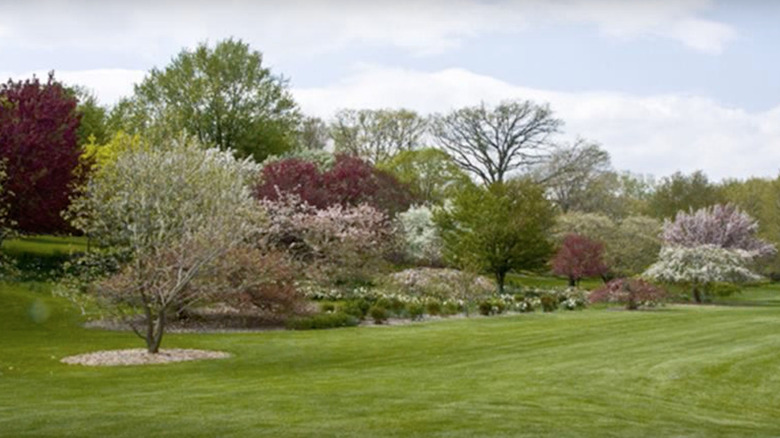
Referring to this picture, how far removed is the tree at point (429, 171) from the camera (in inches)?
2264

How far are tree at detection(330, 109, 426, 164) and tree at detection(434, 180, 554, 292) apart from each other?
2766 centimetres

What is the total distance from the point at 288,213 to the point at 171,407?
2570 cm

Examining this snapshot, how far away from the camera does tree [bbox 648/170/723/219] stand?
60.7m

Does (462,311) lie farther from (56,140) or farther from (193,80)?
(193,80)

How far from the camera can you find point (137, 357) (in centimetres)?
1708

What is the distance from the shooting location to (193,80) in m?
54.5

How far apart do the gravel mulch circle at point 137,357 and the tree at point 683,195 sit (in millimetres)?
48653

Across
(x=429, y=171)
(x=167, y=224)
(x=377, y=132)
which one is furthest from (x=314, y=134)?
(x=167, y=224)

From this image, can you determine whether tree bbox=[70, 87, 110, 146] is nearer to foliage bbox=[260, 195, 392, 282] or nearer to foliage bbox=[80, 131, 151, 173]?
foliage bbox=[80, 131, 151, 173]

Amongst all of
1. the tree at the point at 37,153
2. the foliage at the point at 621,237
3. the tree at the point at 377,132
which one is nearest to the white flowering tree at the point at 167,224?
the tree at the point at 37,153

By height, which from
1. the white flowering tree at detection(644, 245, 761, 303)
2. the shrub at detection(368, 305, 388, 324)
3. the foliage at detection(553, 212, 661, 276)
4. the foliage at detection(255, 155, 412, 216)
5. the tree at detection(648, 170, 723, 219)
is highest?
the tree at detection(648, 170, 723, 219)

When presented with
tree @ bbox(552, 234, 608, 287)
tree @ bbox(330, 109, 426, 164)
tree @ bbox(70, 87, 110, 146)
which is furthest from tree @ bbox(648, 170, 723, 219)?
tree @ bbox(70, 87, 110, 146)

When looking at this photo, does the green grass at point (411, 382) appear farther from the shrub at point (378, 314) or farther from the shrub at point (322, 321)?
the shrub at point (378, 314)

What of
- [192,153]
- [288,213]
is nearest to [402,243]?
[288,213]
